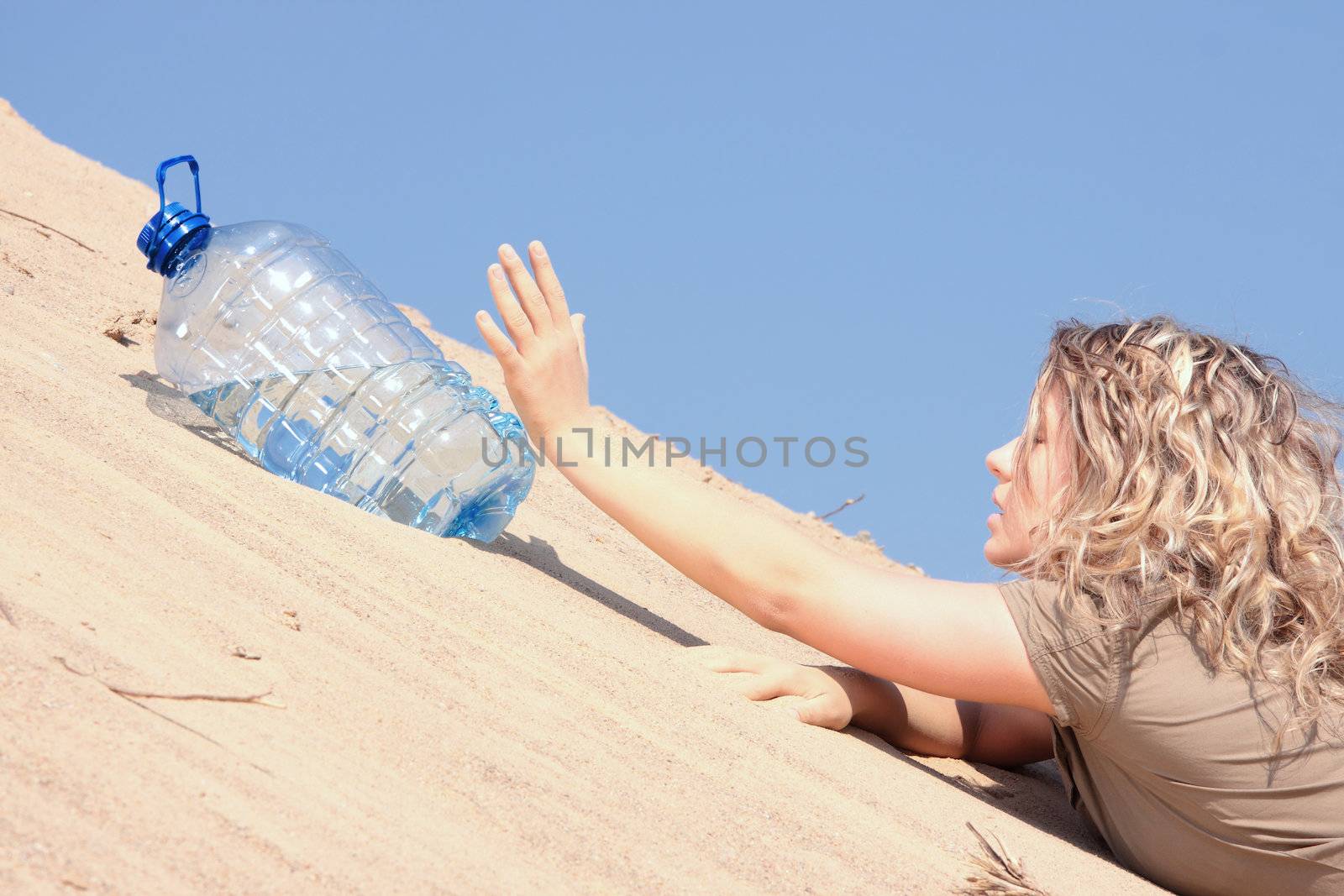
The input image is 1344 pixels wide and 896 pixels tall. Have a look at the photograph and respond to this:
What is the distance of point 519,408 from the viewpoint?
2699 mm

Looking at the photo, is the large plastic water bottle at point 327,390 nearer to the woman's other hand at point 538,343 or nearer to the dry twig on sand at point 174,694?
the woman's other hand at point 538,343

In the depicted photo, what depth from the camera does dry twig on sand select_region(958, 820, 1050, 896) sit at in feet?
6.08

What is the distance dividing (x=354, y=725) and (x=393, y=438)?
1.60 meters

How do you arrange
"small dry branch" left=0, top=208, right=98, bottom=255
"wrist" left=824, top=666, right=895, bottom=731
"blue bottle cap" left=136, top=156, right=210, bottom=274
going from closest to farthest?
"wrist" left=824, top=666, right=895, bottom=731 < "blue bottle cap" left=136, top=156, right=210, bottom=274 < "small dry branch" left=0, top=208, right=98, bottom=255

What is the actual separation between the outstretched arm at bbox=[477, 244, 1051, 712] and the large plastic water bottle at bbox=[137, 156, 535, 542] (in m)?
0.45

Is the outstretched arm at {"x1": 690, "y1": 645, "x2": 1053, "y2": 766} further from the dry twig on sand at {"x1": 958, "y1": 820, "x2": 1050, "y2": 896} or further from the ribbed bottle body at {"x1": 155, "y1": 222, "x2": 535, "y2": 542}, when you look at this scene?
the ribbed bottle body at {"x1": 155, "y1": 222, "x2": 535, "y2": 542}

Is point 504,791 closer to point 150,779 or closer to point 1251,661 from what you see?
point 150,779

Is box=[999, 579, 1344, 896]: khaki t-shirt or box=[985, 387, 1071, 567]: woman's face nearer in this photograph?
box=[999, 579, 1344, 896]: khaki t-shirt

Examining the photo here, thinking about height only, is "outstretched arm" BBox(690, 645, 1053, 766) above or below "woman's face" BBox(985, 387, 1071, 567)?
below

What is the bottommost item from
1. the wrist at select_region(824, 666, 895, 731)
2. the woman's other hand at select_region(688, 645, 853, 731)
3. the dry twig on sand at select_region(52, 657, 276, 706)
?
the dry twig on sand at select_region(52, 657, 276, 706)

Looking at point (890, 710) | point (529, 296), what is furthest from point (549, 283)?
point (890, 710)

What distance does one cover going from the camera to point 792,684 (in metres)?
2.47

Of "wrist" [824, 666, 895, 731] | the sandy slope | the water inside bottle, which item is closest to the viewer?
the sandy slope

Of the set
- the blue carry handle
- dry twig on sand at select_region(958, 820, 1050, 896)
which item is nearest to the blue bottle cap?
the blue carry handle
